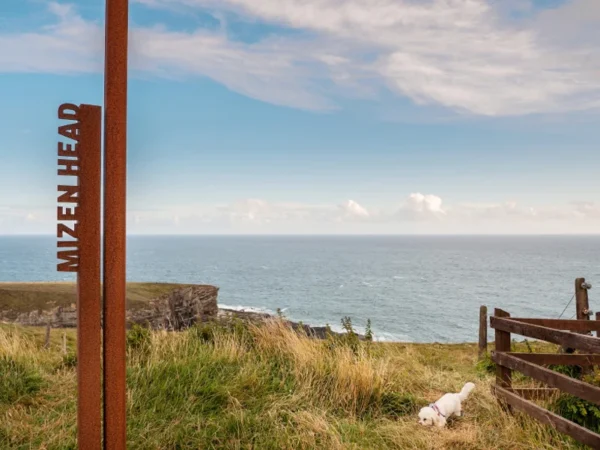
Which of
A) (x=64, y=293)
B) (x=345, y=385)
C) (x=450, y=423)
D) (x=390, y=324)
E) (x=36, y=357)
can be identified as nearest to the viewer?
(x=450, y=423)

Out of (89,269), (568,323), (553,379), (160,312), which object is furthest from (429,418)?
(160,312)

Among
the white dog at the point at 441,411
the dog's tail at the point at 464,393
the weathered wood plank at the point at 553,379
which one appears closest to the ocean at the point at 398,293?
the dog's tail at the point at 464,393

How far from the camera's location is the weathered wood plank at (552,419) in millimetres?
4203

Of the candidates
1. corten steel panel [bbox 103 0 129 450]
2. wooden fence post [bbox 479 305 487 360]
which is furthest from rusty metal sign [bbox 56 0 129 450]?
wooden fence post [bbox 479 305 487 360]

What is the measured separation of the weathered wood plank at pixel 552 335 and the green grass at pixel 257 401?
2.87 feet

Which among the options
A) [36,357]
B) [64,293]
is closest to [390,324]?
[64,293]

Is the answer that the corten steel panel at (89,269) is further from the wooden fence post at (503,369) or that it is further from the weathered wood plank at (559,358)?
the weathered wood plank at (559,358)

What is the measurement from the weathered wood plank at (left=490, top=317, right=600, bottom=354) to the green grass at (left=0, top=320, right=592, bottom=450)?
87cm

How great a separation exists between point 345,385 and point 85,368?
3.11m

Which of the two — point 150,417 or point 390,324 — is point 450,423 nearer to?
point 150,417

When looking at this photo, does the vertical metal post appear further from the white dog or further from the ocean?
the ocean

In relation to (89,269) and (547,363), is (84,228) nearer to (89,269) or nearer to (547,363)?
(89,269)

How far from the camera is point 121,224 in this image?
3.33 metres

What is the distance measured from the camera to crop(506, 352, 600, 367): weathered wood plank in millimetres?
5464
